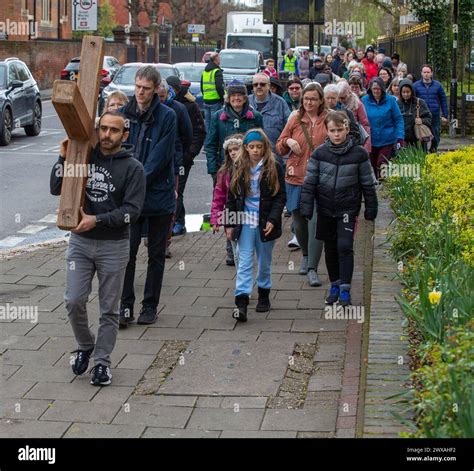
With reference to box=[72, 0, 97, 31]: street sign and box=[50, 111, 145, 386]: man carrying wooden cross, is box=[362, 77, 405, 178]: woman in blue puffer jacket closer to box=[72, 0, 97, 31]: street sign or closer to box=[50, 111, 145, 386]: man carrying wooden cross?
box=[50, 111, 145, 386]: man carrying wooden cross

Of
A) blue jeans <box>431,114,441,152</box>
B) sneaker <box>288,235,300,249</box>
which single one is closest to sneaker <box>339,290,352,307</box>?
sneaker <box>288,235,300,249</box>

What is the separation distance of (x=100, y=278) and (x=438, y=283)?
2179 mm

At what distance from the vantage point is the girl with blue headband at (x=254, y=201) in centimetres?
912

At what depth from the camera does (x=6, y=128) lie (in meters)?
24.3

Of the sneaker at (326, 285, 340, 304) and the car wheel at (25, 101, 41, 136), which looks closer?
the sneaker at (326, 285, 340, 304)

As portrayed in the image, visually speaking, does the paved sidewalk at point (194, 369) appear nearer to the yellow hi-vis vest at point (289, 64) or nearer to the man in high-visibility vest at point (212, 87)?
the man in high-visibility vest at point (212, 87)

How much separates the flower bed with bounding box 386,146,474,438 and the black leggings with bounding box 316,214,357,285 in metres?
0.40

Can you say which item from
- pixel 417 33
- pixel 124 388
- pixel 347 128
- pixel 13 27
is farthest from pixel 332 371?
pixel 13 27

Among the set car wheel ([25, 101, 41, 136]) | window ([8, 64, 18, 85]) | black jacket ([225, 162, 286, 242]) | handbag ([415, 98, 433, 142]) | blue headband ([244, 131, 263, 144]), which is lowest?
car wheel ([25, 101, 41, 136])

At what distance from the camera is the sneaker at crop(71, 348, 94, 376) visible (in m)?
7.51

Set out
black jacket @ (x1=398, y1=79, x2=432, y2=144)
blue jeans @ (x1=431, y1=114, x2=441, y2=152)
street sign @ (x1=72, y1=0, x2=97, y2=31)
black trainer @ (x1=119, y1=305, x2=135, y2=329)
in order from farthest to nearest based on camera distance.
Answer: street sign @ (x1=72, y1=0, x2=97, y2=31) → blue jeans @ (x1=431, y1=114, x2=441, y2=152) → black jacket @ (x1=398, y1=79, x2=432, y2=144) → black trainer @ (x1=119, y1=305, x2=135, y2=329)

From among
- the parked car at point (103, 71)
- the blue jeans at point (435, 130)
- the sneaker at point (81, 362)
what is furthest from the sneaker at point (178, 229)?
the parked car at point (103, 71)

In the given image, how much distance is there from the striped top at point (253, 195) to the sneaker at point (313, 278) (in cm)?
126
